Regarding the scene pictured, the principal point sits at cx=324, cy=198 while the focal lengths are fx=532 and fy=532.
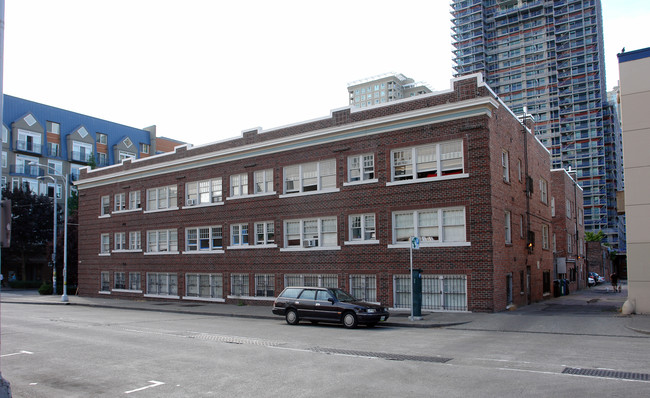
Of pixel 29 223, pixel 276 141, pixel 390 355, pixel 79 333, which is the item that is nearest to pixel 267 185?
pixel 276 141

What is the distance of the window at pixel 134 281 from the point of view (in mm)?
37400

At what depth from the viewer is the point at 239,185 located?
31.5 m

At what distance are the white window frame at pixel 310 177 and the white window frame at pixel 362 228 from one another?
183cm

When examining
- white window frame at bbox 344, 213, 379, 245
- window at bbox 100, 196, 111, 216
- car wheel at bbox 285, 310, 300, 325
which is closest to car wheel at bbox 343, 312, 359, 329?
→ car wheel at bbox 285, 310, 300, 325

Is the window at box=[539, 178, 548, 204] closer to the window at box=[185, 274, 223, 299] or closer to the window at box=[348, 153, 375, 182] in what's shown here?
the window at box=[348, 153, 375, 182]

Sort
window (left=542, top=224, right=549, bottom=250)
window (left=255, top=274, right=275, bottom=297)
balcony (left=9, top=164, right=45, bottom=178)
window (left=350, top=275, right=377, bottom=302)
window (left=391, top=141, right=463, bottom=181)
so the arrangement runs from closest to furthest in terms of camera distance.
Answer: window (left=391, top=141, right=463, bottom=181) → window (left=350, top=275, right=377, bottom=302) → window (left=255, top=274, right=275, bottom=297) → window (left=542, top=224, right=549, bottom=250) → balcony (left=9, top=164, right=45, bottom=178)

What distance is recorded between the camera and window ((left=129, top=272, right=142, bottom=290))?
123 ft

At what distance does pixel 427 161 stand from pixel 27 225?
50.6 meters

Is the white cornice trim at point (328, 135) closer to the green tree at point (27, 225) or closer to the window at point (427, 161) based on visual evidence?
the window at point (427, 161)

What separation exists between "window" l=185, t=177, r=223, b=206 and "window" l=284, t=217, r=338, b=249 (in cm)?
597

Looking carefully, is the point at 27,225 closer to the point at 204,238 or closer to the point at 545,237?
the point at 204,238

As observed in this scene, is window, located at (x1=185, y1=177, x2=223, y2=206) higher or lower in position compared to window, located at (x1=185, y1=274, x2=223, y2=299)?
higher

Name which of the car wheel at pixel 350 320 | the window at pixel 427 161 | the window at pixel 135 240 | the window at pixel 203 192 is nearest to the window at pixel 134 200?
the window at pixel 135 240

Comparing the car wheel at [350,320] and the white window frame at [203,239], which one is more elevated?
the white window frame at [203,239]
